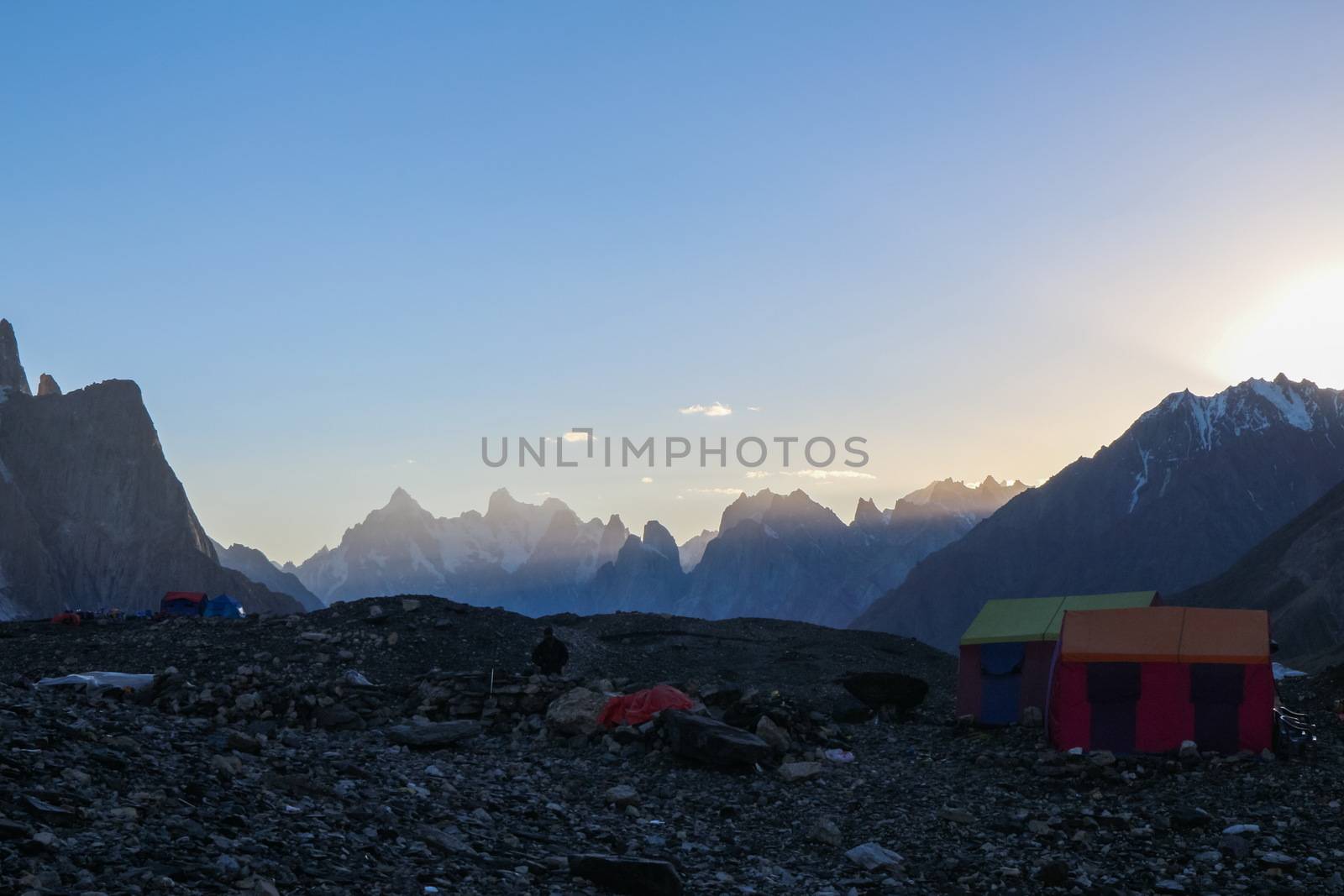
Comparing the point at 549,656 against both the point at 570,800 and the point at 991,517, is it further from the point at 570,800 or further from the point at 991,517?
the point at 991,517

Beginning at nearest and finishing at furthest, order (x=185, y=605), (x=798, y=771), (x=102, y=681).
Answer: (x=798, y=771)
(x=102, y=681)
(x=185, y=605)

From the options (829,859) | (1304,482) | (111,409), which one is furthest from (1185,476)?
(829,859)

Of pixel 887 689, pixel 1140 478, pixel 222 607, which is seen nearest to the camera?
pixel 887 689

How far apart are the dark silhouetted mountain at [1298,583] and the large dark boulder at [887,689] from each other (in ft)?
185

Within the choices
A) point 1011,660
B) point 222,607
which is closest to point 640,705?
point 1011,660

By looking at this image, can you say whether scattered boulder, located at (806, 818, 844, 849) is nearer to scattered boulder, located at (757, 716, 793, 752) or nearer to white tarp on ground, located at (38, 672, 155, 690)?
scattered boulder, located at (757, 716, 793, 752)

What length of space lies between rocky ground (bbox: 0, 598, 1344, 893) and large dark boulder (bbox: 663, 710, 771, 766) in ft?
0.54

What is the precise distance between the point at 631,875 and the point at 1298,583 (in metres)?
89.5

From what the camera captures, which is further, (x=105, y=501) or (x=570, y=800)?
(x=105, y=501)

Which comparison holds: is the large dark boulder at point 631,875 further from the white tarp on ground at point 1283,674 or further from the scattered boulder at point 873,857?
the white tarp on ground at point 1283,674

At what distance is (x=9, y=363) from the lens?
173 metres

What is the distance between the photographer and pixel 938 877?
11.1 metres

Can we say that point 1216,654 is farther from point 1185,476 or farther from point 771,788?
point 1185,476

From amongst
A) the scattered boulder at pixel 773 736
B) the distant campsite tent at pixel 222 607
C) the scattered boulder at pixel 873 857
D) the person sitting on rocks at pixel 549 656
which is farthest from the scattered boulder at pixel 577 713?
the distant campsite tent at pixel 222 607
